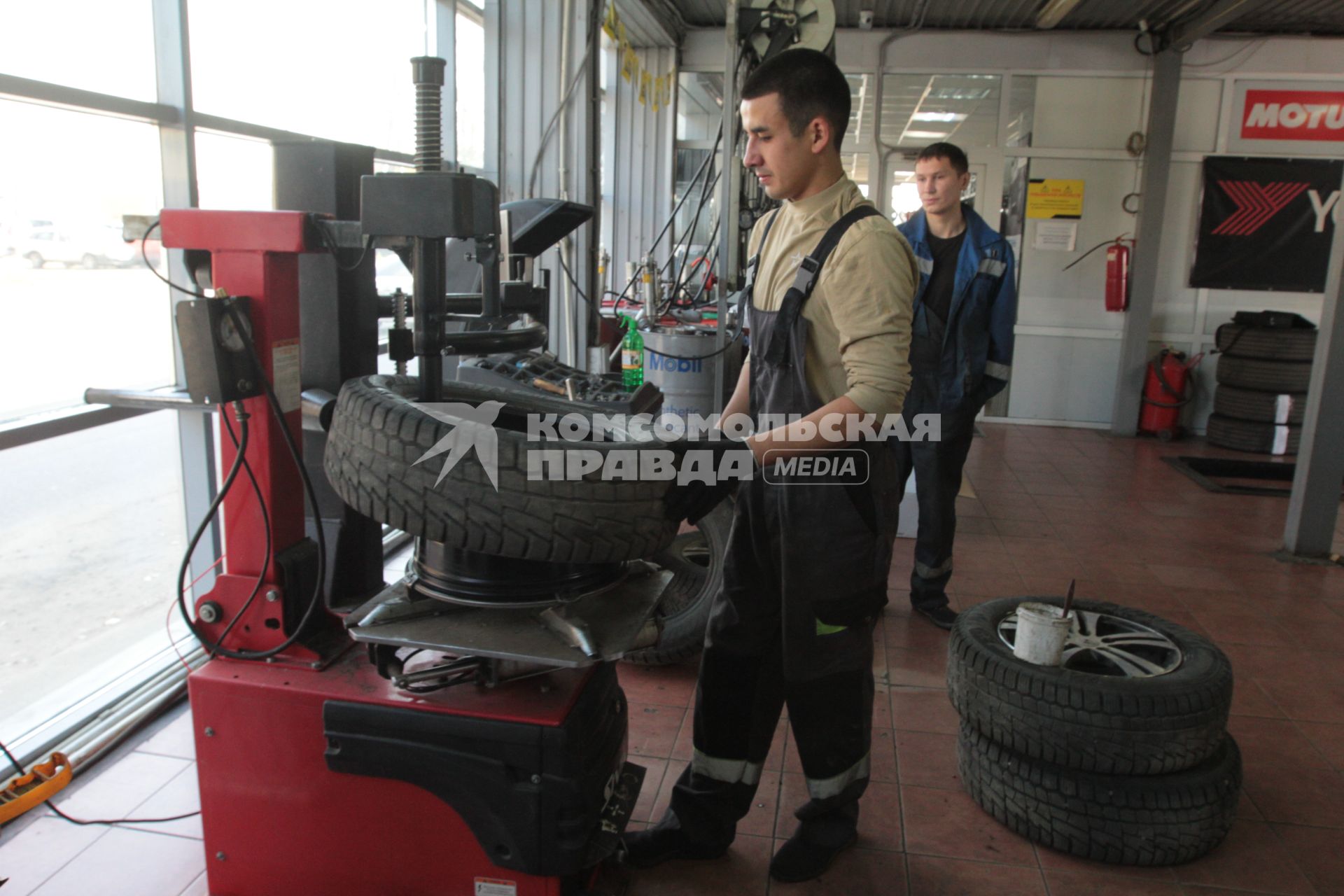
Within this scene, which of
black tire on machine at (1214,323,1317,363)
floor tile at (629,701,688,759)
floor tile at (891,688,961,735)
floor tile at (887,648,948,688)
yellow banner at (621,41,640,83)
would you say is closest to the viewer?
floor tile at (629,701,688,759)

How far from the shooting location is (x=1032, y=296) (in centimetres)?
697

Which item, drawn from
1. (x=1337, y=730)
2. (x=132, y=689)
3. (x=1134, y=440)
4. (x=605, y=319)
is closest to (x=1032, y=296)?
(x=1134, y=440)

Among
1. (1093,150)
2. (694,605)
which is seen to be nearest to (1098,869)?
(694,605)

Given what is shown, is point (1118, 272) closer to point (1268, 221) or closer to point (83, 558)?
point (1268, 221)

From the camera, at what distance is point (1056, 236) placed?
6840 mm

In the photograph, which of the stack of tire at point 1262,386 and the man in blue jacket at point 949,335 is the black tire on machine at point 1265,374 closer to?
the stack of tire at point 1262,386

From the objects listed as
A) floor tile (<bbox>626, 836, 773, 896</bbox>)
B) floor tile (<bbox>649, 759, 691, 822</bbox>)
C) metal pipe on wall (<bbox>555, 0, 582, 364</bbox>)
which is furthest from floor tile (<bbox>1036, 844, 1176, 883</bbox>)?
metal pipe on wall (<bbox>555, 0, 582, 364</bbox>)

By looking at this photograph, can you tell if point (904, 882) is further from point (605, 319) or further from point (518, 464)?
point (605, 319)

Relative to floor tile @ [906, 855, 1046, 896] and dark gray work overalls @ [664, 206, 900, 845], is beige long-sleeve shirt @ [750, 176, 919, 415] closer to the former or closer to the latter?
dark gray work overalls @ [664, 206, 900, 845]

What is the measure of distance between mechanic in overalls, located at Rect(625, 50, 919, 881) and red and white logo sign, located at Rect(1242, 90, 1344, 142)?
6418mm

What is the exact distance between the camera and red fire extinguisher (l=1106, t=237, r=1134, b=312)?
6684 millimetres

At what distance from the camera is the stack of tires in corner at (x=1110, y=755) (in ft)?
6.11

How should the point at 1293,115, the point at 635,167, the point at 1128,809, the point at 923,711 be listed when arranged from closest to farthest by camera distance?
1. the point at 1128,809
2. the point at 923,711
3. the point at 1293,115
4. the point at 635,167

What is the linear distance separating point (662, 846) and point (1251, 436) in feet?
19.6
